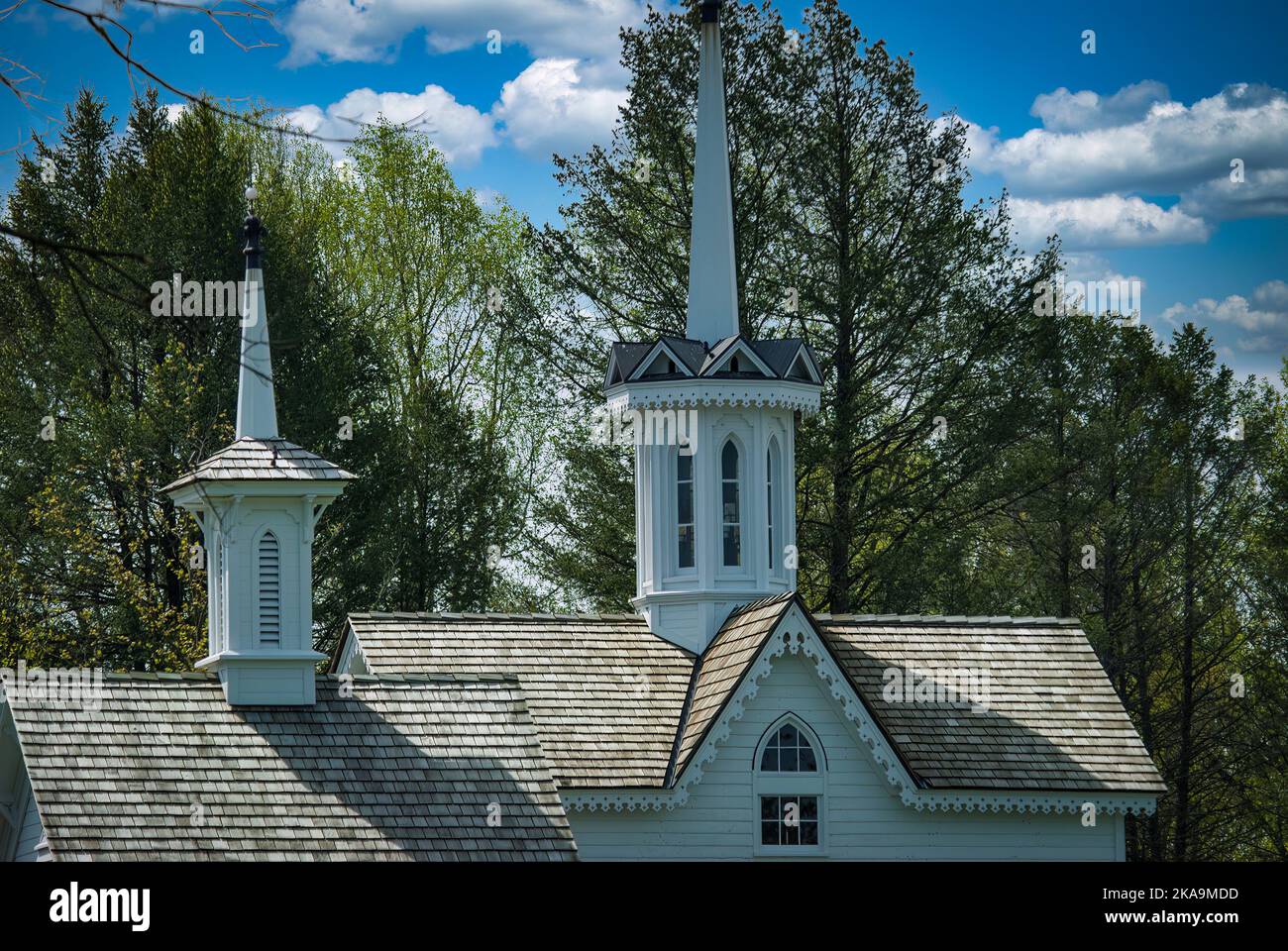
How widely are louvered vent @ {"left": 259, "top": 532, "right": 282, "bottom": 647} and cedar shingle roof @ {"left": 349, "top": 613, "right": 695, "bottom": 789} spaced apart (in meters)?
2.89

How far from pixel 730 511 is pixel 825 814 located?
478cm

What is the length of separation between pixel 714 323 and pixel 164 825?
11867 mm

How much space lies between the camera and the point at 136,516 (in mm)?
36062

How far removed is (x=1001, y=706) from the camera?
84.4 feet

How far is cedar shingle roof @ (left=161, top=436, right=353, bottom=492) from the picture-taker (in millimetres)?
22141

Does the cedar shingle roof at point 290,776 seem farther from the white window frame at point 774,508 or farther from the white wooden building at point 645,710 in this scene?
the white window frame at point 774,508

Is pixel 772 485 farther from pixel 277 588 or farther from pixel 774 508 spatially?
pixel 277 588

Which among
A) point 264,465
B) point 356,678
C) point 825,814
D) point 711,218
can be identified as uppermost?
point 711,218

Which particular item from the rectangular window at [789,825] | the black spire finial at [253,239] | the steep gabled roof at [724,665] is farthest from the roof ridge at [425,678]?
the black spire finial at [253,239]

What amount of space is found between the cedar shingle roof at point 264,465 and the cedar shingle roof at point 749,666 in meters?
3.40

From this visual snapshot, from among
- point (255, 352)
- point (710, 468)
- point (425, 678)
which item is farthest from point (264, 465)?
point (710, 468)

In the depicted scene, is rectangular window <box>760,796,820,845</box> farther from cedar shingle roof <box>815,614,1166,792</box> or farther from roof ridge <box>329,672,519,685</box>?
roof ridge <box>329,672,519,685</box>

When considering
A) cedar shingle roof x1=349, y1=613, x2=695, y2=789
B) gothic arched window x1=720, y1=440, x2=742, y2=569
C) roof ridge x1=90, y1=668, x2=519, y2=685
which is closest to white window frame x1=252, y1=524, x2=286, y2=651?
roof ridge x1=90, y1=668, x2=519, y2=685

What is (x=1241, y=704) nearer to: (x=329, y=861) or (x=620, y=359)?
(x=620, y=359)
